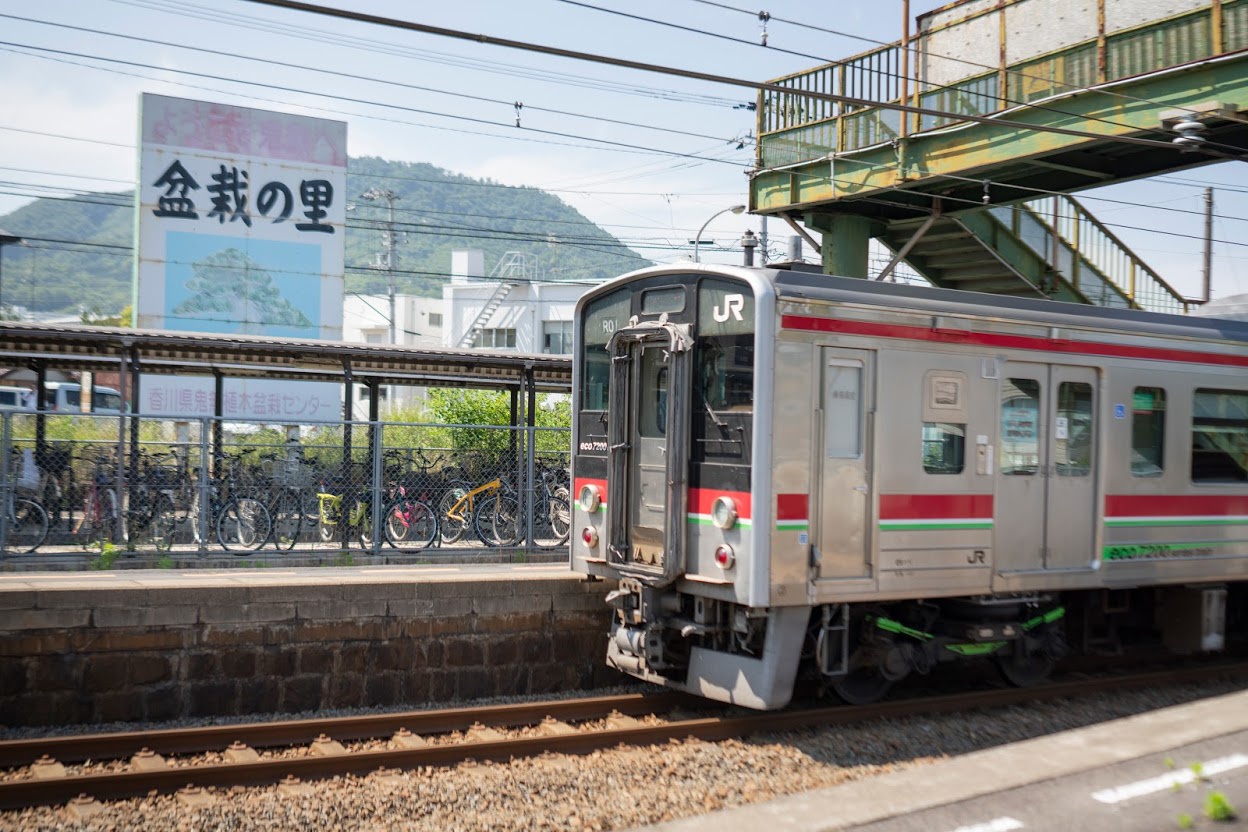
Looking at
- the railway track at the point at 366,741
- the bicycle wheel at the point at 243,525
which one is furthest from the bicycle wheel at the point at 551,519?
the railway track at the point at 366,741

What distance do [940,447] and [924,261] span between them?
34.7 ft

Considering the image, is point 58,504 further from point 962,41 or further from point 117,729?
point 962,41

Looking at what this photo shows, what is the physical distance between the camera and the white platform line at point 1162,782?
508cm

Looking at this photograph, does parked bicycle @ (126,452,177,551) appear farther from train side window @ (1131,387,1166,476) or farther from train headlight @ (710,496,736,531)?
train side window @ (1131,387,1166,476)

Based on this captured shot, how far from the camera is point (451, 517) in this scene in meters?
14.7

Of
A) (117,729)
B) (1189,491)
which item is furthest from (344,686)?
(1189,491)

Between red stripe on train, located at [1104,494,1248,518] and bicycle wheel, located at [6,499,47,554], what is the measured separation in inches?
411

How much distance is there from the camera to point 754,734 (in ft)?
27.3

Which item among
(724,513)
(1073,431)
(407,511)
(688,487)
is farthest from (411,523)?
(1073,431)

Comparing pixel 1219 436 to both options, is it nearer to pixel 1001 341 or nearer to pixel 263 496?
pixel 1001 341

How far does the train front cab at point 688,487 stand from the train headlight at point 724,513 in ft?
0.03

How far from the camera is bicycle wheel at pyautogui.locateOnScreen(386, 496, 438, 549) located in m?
13.9

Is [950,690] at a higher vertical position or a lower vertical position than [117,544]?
lower

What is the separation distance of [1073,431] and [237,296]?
91.5 ft
